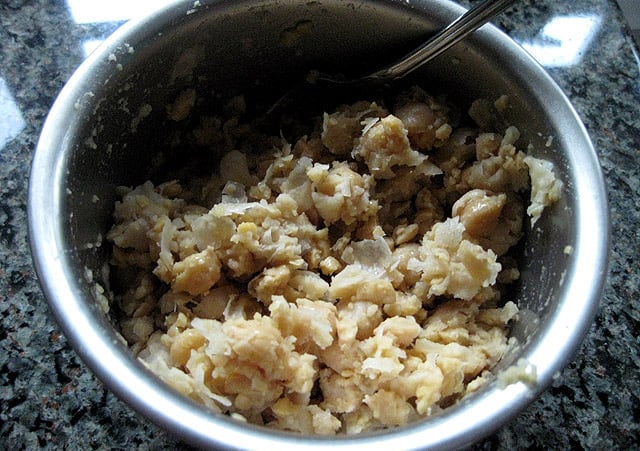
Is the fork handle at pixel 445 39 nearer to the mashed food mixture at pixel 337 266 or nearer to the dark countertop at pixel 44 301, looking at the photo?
the mashed food mixture at pixel 337 266

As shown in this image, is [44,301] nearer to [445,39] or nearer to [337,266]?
[337,266]

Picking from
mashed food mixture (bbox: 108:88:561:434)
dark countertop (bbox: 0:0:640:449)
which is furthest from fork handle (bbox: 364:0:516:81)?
dark countertop (bbox: 0:0:640:449)

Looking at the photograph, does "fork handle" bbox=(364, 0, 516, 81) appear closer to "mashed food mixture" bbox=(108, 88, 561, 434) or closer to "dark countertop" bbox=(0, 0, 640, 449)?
"mashed food mixture" bbox=(108, 88, 561, 434)

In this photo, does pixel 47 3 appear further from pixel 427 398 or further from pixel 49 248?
pixel 427 398

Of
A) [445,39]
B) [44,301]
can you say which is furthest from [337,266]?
[44,301]

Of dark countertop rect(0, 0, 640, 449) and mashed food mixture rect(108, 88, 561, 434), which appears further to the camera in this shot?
dark countertop rect(0, 0, 640, 449)

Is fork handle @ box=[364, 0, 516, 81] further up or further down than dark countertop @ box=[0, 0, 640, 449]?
further up
